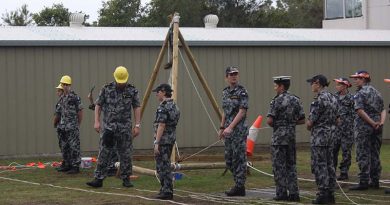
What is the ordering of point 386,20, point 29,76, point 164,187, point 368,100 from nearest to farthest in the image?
point 164,187, point 368,100, point 29,76, point 386,20

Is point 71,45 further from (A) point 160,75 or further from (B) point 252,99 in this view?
(B) point 252,99

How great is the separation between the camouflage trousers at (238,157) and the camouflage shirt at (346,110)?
2317 mm

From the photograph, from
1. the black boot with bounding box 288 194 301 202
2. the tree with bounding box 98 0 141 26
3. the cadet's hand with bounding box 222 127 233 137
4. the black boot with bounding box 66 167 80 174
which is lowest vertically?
the black boot with bounding box 288 194 301 202

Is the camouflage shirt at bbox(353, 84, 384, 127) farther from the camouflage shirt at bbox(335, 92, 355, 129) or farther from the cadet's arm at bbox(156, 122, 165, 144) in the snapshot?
the cadet's arm at bbox(156, 122, 165, 144)

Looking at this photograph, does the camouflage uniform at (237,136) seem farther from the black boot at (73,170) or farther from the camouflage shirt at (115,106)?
the black boot at (73,170)

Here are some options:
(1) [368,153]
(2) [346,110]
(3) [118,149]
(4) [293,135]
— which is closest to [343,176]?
(2) [346,110]

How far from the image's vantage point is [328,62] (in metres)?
22.1

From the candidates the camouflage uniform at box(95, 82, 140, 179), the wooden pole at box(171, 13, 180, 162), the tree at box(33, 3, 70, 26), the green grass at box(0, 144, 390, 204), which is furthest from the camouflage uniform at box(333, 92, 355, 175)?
the tree at box(33, 3, 70, 26)

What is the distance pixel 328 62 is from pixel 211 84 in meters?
3.41

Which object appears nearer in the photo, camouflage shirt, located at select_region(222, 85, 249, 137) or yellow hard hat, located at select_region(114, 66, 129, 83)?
camouflage shirt, located at select_region(222, 85, 249, 137)

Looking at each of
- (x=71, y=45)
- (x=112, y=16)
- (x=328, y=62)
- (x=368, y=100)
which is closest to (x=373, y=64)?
(x=328, y=62)

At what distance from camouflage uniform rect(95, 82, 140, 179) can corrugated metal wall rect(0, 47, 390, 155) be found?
6.60m

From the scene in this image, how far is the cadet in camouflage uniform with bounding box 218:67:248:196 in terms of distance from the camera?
39.0 feet

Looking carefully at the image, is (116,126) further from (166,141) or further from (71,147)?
(71,147)
